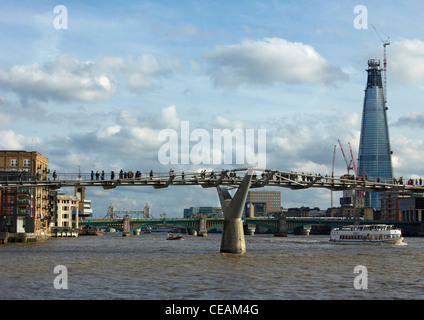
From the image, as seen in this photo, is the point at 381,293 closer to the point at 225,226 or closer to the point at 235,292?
the point at 235,292

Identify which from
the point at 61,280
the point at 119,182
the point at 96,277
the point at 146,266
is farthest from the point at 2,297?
the point at 119,182

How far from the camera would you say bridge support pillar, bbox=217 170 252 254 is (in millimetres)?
91812

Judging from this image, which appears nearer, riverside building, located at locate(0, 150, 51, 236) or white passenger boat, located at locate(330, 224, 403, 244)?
white passenger boat, located at locate(330, 224, 403, 244)

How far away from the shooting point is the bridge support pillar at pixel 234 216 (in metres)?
91.8

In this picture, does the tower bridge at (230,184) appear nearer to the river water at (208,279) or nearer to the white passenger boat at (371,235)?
the river water at (208,279)

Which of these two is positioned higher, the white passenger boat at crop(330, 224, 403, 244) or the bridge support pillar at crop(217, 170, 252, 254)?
the bridge support pillar at crop(217, 170, 252, 254)

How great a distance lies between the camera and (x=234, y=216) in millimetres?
94188

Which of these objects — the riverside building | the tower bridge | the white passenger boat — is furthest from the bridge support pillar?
the riverside building

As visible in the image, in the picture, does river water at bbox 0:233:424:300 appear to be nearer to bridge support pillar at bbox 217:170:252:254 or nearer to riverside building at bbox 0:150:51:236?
bridge support pillar at bbox 217:170:252:254

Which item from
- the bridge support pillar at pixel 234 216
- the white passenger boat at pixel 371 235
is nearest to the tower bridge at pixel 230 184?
the bridge support pillar at pixel 234 216

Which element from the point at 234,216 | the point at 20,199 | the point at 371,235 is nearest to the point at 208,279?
the point at 234,216

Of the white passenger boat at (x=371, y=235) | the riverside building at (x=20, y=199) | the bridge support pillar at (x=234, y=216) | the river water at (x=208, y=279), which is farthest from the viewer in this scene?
the riverside building at (x=20, y=199)

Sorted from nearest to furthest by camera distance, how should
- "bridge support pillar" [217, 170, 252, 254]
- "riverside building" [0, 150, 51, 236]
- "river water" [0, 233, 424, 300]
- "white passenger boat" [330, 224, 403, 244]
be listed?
"river water" [0, 233, 424, 300] < "bridge support pillar" [217, 170, 252, 254] < "white passenger boat" [330, 224, 403, 244] < "riverside building" [0, 150, 51, 236]
